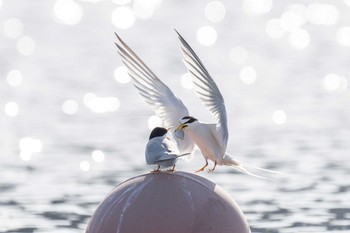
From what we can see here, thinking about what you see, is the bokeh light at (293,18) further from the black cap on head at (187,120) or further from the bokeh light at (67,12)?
the black cap on head at (187,120)

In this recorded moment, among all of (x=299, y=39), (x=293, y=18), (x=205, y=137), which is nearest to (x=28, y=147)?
(x=205, y=137)

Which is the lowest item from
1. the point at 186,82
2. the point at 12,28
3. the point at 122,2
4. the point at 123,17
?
the point at 186,82

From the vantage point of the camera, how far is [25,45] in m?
28.4

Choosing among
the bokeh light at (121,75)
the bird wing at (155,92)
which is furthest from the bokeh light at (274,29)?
the bird wing at (155,92)

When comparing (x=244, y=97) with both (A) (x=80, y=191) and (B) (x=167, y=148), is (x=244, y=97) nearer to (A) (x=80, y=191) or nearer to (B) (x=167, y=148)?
(A) (x=80, y=191)

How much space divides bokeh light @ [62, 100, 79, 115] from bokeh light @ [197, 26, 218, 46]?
662cm

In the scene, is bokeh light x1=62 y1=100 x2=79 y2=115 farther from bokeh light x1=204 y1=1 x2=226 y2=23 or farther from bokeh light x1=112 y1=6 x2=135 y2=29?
bokeh light x1=204 y1=1 x2=226 y2=23

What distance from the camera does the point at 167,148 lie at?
9750mm

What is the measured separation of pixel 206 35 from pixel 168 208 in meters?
19.5

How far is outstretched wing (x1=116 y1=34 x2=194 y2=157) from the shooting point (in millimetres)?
10758

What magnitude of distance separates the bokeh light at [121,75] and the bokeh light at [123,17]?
5338 mm

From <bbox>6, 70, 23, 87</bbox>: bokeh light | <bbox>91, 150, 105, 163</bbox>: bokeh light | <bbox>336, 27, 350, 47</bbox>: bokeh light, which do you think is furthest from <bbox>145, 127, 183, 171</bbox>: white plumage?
<bbox>336, 27, 350, 47</bbox>: bokeh light

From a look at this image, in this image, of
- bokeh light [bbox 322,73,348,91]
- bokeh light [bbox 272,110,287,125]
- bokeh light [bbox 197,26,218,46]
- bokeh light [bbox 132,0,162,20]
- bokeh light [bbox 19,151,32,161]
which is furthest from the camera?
bokeh light [bbox 132,0,162,20]

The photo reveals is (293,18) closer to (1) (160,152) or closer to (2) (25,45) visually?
(2) (25,45)
